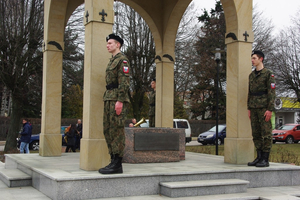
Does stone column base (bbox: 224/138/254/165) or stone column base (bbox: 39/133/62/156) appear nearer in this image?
stone column base (bbox: 224/138/254/165)

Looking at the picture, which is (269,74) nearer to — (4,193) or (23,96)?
(4,193)

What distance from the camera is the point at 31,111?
117ft

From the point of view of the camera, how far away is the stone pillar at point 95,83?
743 centimetres

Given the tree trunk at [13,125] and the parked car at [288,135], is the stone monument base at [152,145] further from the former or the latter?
the parked car at [288,135]

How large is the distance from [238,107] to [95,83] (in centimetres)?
378

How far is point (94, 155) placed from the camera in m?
7.41

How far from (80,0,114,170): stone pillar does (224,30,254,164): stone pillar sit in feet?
11.0

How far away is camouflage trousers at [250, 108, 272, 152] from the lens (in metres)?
8.47

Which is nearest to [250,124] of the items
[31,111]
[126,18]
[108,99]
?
[108,99]

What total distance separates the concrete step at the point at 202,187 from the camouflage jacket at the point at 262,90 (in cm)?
203

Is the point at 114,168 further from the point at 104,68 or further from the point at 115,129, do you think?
the point at 104,68

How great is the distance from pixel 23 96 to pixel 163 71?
9919 mm

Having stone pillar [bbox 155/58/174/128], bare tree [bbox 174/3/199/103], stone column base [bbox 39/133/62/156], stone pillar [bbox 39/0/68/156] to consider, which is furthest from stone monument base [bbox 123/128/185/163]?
bare tree [bbox 174/3/199/103]

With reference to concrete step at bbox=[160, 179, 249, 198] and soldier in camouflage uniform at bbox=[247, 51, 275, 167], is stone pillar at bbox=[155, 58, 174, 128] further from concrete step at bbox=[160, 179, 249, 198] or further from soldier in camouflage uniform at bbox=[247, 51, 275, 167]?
concrete step at bbox=[160, 179, 249, 198]
